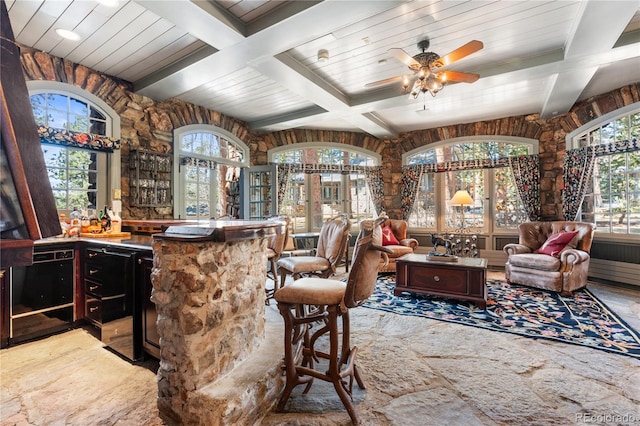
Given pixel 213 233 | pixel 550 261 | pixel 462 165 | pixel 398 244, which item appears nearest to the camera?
pixel 213 233

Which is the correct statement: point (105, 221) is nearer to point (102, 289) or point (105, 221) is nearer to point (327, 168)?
point (102, 289)

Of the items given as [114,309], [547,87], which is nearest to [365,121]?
[547,87]

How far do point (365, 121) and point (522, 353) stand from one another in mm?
4178

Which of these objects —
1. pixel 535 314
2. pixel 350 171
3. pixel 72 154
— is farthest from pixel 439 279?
pixel 72 154

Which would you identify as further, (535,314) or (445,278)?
(445,278)

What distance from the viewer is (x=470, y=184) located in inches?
245

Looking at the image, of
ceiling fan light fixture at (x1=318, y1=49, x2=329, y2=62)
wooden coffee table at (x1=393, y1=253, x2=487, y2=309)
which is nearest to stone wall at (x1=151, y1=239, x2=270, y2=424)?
ceiling fan light fixture at (x1=318, y1=49, x2=329, y2=62)

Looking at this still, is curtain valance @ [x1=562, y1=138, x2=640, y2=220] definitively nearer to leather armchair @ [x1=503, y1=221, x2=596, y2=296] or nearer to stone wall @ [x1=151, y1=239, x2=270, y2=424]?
leather armchair @ [x1=503, y1=221, x2=596, y2=296]

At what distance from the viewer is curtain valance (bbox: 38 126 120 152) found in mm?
3248

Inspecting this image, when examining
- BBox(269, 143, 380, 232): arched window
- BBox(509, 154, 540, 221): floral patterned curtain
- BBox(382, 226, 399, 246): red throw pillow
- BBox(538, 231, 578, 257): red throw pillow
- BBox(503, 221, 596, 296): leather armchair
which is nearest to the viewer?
BBox(503, 221, 596, 296): leather armchair

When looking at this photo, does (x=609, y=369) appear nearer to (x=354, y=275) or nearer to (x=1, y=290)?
(x=354, y=275)

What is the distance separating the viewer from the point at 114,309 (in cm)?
251

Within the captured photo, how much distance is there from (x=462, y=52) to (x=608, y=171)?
3.98 m

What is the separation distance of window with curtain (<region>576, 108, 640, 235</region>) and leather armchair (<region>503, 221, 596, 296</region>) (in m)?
0.75
